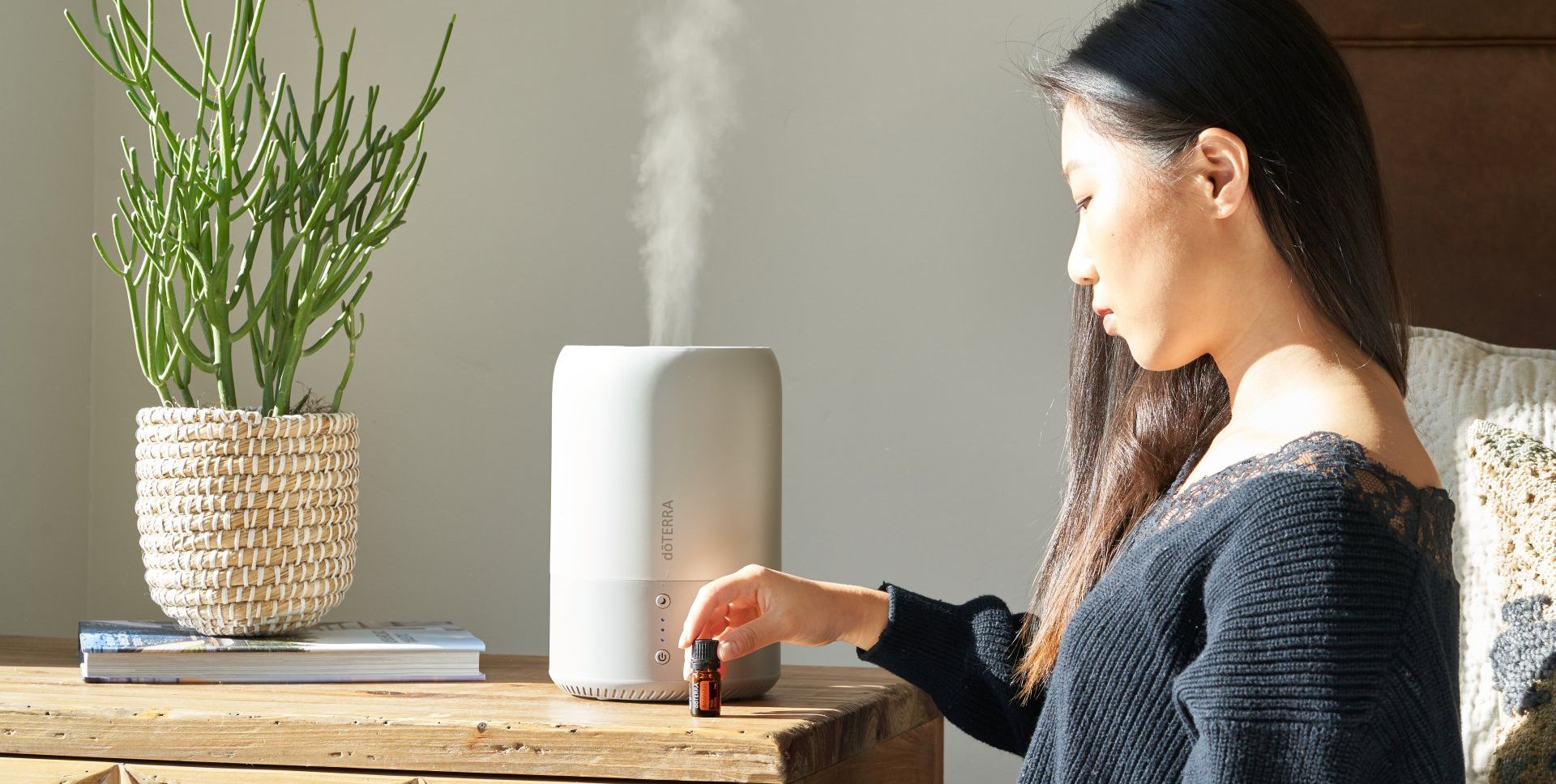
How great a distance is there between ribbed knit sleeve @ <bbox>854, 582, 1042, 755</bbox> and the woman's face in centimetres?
29

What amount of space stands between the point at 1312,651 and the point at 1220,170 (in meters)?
0.29

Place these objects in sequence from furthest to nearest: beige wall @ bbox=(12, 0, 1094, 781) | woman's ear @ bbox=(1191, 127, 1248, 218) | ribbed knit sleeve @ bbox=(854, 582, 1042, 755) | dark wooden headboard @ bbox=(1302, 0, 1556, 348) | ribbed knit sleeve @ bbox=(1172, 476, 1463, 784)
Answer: beige wall @ bbox=(12, 0, 1094, 781), dark wooden headboard @ bbox=(1302, 0, 1556, 348), ribbed knit sleeve @ bbox=(854, 582, 1042, 755), woman's ear @ bbox=(1191, 127, 1248, 218), ribbed knit sleeve @ bbox=(1172, 476, 1463, 784)

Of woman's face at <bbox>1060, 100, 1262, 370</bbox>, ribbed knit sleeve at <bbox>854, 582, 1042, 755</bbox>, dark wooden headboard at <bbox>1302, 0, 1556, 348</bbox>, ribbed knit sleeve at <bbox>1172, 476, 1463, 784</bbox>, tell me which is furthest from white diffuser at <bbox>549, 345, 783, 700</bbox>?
dark wooden headboard at <bbox>1302, 0, 1556, 348</bbox>

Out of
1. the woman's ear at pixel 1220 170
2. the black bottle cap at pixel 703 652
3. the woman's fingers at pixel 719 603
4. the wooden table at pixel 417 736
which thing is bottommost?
the wooden table at pixel 417 736

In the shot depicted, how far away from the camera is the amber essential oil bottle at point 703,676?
0.94 metres

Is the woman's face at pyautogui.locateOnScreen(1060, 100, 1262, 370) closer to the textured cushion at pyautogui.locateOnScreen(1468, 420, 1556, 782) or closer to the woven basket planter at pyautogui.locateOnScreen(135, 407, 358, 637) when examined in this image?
the textured cushion at pyautogui.locateOnScreen(1468, 420, 1556, 782)

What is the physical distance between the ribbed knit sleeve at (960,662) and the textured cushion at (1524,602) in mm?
331

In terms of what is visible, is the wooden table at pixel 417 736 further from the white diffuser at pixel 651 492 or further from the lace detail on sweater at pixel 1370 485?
the lace detail on sweater at pixel 1370 485

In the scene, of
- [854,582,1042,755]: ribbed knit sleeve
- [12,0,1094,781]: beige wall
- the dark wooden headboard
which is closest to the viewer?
[854,582,1042,755]: ribbed knit sleeve

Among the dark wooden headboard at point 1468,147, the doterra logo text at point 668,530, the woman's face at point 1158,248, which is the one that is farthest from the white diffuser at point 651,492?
the dark wooden headboard at point 1468,147

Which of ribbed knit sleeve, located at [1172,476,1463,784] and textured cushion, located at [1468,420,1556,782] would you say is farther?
textured cushion, located at [1468,420,1556,782]

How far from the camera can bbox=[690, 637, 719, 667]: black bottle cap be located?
3.09 ft

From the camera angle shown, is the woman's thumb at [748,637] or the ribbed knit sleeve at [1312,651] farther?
the woman's thumb at [748,637]

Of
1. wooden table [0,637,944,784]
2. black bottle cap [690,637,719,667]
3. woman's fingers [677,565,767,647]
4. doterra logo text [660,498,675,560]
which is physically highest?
doterra logo text [660,498,675,560]
